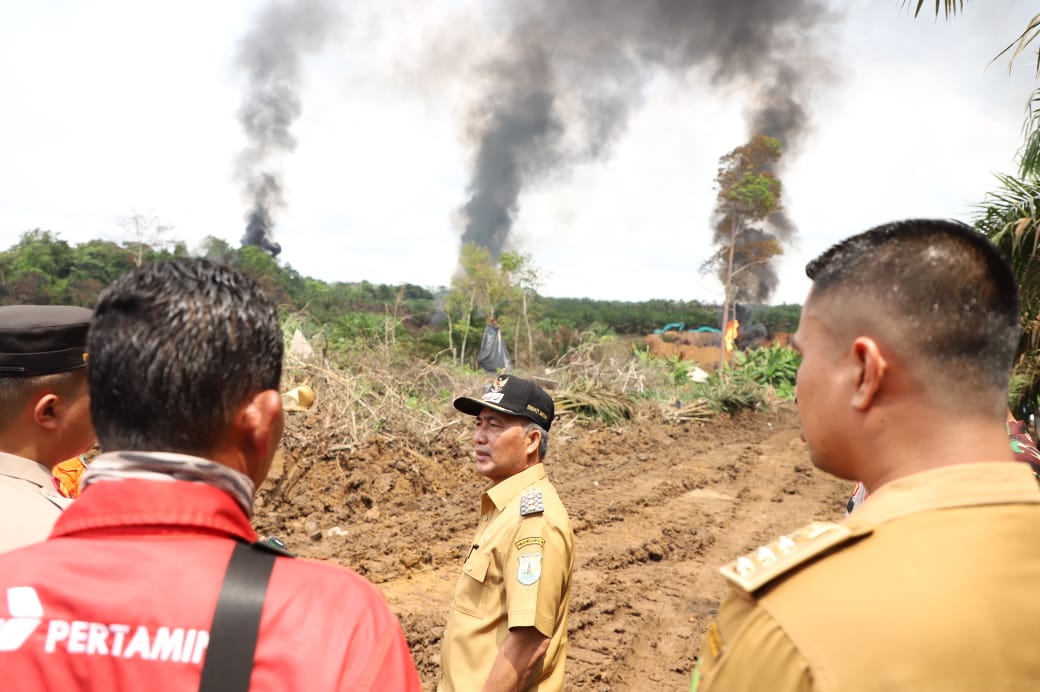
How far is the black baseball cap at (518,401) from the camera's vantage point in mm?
3246

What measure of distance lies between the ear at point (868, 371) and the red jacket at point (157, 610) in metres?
0.82

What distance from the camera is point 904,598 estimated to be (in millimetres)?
1022

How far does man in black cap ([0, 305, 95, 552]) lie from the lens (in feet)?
6.68

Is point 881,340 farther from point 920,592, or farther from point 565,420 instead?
point 565,420

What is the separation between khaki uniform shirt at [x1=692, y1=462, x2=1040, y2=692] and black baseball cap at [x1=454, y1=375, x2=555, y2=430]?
209 centimetres

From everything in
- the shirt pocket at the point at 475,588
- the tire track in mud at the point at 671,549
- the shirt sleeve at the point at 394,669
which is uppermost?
the shirt sleeve at the point at 394,669

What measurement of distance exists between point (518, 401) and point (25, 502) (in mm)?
1829

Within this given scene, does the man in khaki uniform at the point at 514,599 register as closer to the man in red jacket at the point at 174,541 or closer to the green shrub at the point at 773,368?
the man in red jacket at the point at 174,541

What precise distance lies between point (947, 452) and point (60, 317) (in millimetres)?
2159

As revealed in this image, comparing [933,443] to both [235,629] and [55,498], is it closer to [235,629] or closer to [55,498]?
[235,629]

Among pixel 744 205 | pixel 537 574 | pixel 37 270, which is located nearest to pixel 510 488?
pixel 537 574

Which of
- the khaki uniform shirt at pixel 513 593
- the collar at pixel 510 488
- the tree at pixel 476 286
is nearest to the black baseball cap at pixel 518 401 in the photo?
the collar at pixel 510 488

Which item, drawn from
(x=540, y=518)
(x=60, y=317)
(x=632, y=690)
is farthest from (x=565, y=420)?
(x=60, y=317)

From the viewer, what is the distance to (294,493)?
28.7ft
